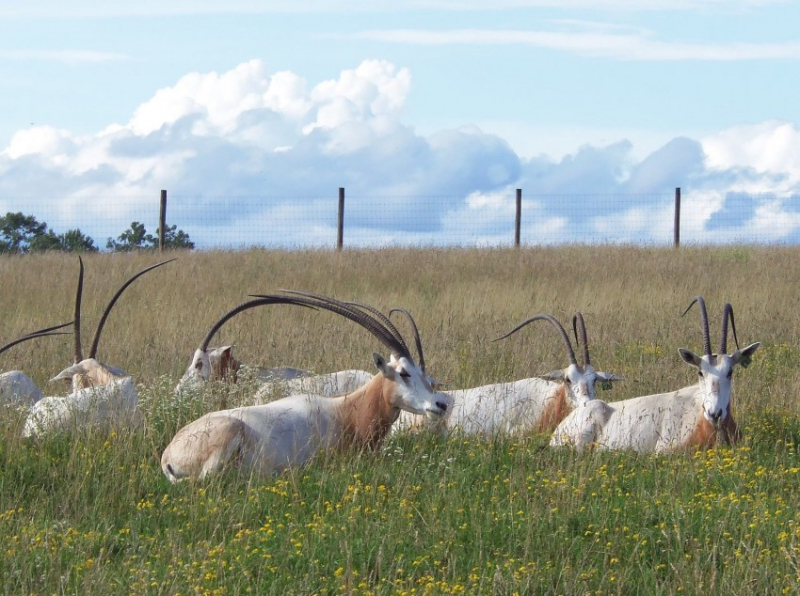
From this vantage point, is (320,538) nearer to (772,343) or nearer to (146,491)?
(146,491)

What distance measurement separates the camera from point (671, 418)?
821 centimetres

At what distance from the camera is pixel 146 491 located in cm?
633

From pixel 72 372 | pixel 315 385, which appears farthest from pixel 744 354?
pixel 72 372

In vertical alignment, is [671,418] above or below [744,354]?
below

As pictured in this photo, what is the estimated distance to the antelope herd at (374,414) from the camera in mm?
6883

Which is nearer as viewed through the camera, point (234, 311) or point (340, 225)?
point (234, 311)

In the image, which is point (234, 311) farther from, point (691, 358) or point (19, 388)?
point (691, 358)

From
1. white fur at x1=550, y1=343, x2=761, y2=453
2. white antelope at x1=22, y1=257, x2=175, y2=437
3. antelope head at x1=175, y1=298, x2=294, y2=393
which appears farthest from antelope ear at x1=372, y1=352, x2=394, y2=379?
antelope head at x1=175, y1=298, x2=294, y2=393

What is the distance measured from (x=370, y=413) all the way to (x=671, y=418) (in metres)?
2.29

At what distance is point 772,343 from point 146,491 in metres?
8.79

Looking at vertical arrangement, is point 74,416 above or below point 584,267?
below

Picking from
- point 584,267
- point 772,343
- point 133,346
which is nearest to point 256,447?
point 133,346

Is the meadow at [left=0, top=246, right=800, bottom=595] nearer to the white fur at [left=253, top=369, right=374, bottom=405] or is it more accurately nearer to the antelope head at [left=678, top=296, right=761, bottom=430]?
the white fur at [left=253, top=369, right=374, bottom=405]

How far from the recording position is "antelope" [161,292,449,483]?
6727mm
